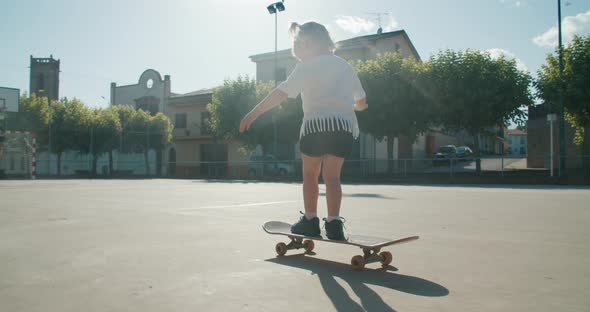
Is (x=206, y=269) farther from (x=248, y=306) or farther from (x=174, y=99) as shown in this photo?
(x=174, y=99)

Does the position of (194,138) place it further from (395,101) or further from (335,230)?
(335,230)

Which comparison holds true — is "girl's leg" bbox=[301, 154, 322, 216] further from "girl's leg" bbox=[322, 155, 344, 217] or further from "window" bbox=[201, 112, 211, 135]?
"window" bbox=[201, 112, 211, 135]

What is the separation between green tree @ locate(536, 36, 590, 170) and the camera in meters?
21.6

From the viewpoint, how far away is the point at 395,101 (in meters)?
26.9

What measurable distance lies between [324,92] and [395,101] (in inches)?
945

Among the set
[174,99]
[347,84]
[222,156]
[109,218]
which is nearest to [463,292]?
[347,84]

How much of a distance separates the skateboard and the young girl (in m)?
0.10

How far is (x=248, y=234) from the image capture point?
182 inches

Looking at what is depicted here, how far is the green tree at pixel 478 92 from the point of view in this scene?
80.5 feet

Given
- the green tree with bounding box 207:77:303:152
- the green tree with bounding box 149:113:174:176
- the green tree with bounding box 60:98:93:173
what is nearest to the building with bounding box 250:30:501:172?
the green tree with bounding box 207:77:303:152

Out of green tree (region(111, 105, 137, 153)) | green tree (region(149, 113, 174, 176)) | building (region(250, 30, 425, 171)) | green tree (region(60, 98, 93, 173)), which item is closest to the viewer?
green tree (region(60, 98, 93, 173))

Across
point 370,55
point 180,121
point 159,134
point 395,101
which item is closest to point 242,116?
point 159,134

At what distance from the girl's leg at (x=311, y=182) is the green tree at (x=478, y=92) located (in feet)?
74.2

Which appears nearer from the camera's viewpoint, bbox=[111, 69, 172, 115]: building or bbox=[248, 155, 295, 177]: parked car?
bbox=[248, 155, 295, 177]: parked car
